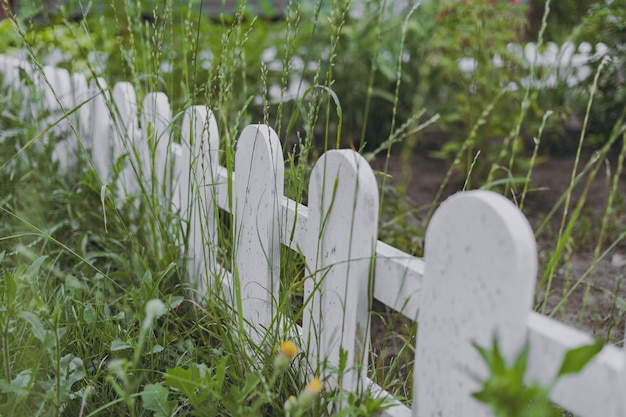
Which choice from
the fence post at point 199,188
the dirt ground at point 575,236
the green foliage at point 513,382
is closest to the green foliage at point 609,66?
the dirt ground at point 575,236

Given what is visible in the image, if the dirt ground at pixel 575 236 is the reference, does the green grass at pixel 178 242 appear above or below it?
above

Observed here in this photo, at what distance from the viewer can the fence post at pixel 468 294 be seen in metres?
0.88

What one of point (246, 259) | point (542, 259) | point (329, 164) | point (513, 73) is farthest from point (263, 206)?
point (513, 73)

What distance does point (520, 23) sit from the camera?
311cm

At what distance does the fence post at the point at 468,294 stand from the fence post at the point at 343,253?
0.14 meters

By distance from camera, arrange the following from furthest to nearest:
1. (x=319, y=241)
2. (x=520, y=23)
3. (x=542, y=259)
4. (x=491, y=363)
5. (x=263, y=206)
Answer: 1. (x=520, y=23)
2. (x=542, y=259)
3. (x=263, y=206)
4. (x=319, y=241)
5. (x=491, y=363)

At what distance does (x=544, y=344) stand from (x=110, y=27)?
3.38 metres

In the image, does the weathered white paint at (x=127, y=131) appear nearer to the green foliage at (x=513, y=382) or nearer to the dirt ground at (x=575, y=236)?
the dirt ground at (x=575, y=236)

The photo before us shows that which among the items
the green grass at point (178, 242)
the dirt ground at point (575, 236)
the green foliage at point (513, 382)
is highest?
the green foliage at point (513, 382)

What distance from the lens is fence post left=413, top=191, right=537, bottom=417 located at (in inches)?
34.7

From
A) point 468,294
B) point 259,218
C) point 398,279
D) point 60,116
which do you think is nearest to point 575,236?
point 259,218

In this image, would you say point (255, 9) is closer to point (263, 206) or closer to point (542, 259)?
point (542, 259)

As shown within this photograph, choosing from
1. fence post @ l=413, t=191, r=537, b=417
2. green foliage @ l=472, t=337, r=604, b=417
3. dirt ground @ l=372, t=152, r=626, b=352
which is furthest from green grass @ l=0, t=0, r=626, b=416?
green foliage @ l=472, t=337, r=604, b=417

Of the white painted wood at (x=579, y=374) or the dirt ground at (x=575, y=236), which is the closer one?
the white painted wood at (x=579, y=374)
